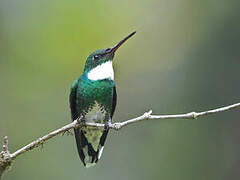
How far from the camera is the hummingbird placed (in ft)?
15.8

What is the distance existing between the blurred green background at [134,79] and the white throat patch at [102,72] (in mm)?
2608

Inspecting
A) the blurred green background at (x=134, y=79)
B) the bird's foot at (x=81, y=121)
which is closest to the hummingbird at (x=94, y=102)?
the bird's foot at (x=81, y=121)

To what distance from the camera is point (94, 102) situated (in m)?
4.88

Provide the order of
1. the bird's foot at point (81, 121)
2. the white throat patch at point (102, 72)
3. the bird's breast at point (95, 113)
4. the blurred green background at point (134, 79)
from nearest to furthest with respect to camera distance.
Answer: the bird's foot at point (81, 121) → the bird's breast at point (95, 113) → the white throat patch at point (102, 72) → the blurred green background at point (134, 79)

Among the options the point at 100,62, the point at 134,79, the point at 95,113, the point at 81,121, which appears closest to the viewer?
the point at 81,121

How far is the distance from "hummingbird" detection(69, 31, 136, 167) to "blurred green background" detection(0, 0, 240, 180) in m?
2.61

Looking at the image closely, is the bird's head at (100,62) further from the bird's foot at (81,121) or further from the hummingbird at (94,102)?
the bird's foot at (81,121)

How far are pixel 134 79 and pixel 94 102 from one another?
417cm

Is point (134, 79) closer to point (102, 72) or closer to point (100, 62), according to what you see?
point (100, 62)

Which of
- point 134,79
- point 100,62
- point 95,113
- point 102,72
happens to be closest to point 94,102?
point 95,113

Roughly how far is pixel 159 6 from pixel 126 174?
120 inches

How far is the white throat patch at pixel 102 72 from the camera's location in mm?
4992

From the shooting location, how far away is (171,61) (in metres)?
8.82

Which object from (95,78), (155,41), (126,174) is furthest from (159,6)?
(95,78)
